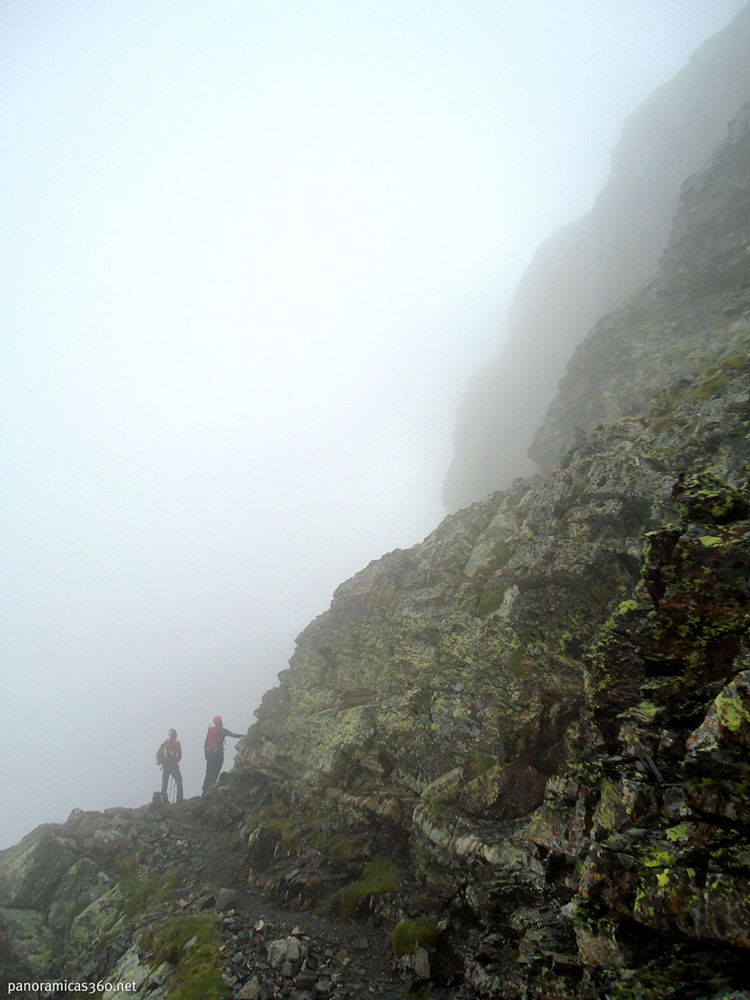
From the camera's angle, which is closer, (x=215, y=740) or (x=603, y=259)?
(x=215, y=740)

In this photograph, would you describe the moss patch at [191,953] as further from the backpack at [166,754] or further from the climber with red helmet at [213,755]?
the backpack at [166,754]

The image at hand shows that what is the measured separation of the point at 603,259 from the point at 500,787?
319 ft

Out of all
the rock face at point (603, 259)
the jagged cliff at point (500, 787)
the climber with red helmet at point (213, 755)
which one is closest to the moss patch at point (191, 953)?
the jagged cliff at point (500, 787)

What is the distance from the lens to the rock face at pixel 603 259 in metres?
76.4

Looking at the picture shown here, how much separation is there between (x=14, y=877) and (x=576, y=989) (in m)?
33.6

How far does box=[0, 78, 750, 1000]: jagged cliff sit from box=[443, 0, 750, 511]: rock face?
43600 millimetres

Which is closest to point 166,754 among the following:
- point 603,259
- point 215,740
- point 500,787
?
point 215,740

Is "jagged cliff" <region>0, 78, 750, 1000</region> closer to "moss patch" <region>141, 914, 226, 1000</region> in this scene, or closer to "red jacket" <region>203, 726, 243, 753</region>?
"moss patch" <region>141, 914, 226, 1000</region>

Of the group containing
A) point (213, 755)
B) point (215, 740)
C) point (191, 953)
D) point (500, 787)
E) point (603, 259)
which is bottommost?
point (500, 787)

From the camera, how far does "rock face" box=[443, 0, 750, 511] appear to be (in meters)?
76.4

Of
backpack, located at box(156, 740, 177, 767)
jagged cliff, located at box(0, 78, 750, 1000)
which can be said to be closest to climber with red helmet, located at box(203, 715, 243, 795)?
jagged cliff, located at box(0, 78, 750, 1000)

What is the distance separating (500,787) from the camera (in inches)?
717

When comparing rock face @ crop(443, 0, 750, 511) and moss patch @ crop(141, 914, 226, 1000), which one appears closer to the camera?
moss patch @ crop(141, 914, 226, 1000)

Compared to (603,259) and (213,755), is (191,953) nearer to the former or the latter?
(213,755)
